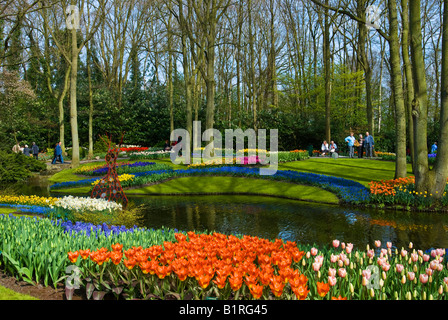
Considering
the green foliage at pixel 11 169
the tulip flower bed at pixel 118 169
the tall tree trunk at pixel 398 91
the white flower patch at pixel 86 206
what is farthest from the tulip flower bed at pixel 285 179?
the white flower patch at pixel 86 206

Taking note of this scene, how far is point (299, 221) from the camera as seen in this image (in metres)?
9.26

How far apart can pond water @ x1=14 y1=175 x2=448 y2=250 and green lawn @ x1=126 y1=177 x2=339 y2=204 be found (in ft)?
3.01

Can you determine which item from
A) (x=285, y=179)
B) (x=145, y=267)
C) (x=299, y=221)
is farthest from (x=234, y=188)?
(x=145, y=267)

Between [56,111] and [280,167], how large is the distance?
86.6ft

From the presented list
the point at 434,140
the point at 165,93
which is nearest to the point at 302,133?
the point at 434,140

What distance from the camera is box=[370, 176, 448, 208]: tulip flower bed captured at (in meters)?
10.4

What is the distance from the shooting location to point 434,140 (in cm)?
2808

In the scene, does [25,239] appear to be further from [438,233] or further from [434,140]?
[434,140]

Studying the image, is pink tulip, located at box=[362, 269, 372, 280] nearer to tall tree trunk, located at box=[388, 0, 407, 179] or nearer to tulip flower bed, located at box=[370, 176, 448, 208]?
tulip flower bed, located at box=[370, 176, 448, 208]

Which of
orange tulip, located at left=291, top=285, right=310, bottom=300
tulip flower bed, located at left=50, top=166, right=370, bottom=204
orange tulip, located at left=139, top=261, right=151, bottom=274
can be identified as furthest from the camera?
tulip flower bed, located at left=50, top=166, right=370, bottom=204

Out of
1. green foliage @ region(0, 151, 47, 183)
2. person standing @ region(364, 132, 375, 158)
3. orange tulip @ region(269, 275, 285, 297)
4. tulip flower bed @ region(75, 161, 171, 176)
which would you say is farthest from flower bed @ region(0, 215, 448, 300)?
person standing @ region(364, 132, 375, 158)

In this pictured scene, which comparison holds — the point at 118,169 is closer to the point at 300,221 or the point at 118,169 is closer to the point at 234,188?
the point at 234,188

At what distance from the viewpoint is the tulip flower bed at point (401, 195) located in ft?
34.1

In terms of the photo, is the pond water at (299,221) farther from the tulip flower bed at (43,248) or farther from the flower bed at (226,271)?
the tulip flower bed at (43,248)
